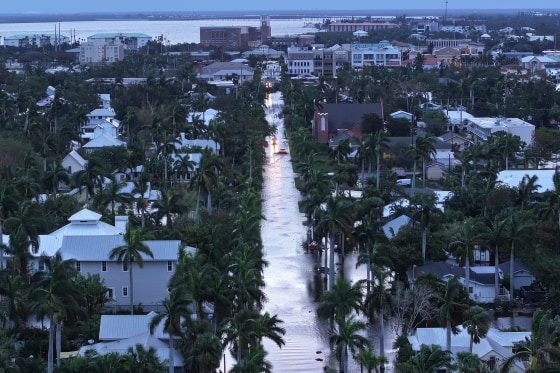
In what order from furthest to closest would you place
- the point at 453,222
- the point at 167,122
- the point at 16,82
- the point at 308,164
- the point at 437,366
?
the point at 16,82 → the point at 167,122 → the point at 308,164 → the point at 453,222 → the point at 437,366

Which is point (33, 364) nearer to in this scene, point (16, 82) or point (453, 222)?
point (453, 222)

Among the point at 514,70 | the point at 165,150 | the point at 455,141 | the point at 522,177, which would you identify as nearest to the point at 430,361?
the point at 522,177

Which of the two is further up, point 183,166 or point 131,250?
point 183,166

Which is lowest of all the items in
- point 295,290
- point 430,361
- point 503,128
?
point 295,290

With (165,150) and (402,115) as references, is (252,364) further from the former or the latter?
(402,115)

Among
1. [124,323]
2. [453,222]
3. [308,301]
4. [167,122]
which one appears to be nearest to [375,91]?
[167,122]

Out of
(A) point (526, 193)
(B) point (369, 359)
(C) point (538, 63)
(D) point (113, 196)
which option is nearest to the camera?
(B) point (369, 359)

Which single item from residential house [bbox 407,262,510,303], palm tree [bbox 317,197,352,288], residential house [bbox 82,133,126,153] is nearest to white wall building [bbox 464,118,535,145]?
residential house [bbox 82,133,126,153]

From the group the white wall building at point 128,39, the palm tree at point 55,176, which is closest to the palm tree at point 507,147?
the palm tree at point 55,176
